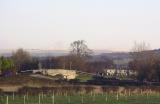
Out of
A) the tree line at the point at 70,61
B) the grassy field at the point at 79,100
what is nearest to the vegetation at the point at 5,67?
the tree line at the point at 70,61

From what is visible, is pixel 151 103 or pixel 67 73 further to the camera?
pixel 67 73

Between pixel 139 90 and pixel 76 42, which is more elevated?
pixel 76 42

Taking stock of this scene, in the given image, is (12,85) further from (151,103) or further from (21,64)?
(21,64)

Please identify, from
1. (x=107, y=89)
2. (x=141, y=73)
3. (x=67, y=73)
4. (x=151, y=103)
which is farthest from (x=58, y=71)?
(x=151, y=103)

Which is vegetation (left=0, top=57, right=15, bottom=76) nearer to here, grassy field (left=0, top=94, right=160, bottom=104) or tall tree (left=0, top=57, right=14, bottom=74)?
tall tree (left=0, top=57, right=14, bottom=74)

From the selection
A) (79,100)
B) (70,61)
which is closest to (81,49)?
(70,61)

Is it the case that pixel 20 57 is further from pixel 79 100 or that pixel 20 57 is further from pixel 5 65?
pixel 79 100

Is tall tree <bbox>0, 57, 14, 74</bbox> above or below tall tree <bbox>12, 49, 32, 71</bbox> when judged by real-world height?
below

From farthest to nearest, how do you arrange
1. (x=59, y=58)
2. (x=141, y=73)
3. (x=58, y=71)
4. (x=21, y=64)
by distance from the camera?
(x=59, y=58), (x=21, y=64), (x=58, y=71), (x=141, y=73)

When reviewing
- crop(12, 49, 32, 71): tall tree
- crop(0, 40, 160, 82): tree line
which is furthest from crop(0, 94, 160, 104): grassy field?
crop(12, 49, 32, 71): tall tree

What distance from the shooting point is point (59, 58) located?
452ft

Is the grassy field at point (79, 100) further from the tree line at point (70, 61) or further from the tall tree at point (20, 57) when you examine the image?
the tall tree at point (20, 57)

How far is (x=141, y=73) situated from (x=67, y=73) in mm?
18160

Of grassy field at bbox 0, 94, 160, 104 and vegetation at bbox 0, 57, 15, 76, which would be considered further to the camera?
vegetation at bbox 0, 57, 15, 76
